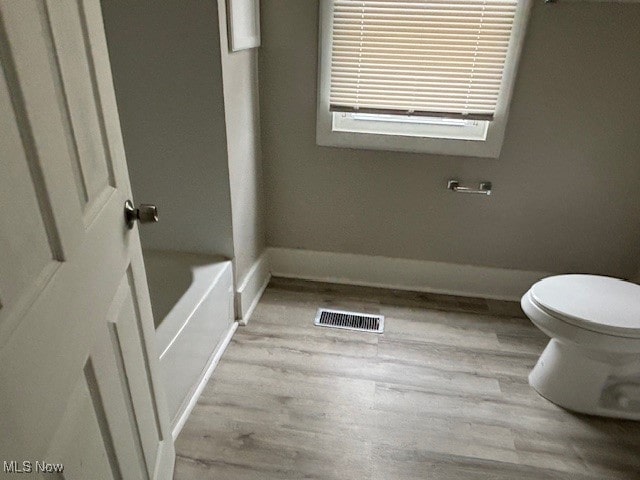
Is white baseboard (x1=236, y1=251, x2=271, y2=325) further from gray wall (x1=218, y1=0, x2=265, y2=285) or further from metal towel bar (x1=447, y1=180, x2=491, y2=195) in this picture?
metal towel bar (x1=447, y1=180, x2=491, y2=195)

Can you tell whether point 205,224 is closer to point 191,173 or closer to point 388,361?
point 191,173

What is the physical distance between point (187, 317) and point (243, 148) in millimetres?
749

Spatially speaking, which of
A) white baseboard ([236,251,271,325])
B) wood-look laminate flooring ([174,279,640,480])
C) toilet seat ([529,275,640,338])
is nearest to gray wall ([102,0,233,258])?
white baseboard ([236,251,271,325])

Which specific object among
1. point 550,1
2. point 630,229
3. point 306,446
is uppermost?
point 550,1

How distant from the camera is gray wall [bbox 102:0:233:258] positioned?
64.1 inches

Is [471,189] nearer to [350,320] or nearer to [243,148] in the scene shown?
[350,320]

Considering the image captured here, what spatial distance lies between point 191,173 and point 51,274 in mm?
1180

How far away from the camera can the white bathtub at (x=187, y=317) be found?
60.3 inches

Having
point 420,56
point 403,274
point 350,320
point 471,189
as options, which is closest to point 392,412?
point 350,320

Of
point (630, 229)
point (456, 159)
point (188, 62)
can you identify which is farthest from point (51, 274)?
point (630, 229)

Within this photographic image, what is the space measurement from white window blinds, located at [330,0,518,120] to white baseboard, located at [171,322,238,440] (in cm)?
109

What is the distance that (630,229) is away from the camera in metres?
2.11

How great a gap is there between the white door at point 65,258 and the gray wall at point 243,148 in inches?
32.1

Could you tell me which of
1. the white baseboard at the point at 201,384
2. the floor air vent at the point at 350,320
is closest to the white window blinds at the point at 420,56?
the floor air vent at the point at 350,320
